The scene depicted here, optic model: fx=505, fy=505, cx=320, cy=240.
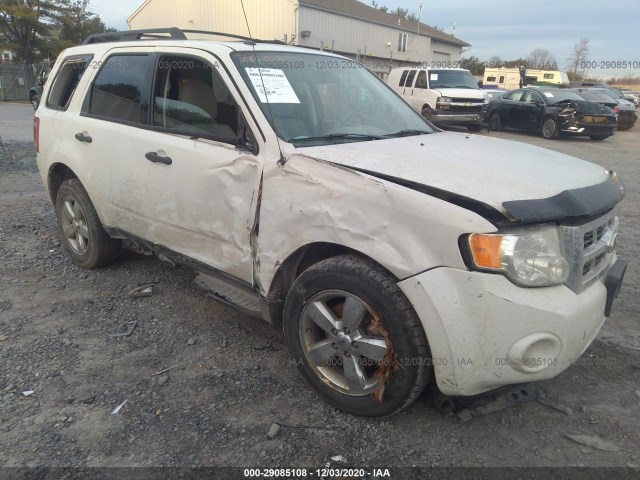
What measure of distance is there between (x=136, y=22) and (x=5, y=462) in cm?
4143

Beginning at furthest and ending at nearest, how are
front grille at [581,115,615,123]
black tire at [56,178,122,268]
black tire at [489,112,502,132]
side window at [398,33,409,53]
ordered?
side window at [398,33,409,53]
black tire at [489,112,502,132]
front grille at [581,115,615,123]
black tire at [56,178,122,268]

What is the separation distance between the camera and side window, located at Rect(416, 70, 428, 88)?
17469mm

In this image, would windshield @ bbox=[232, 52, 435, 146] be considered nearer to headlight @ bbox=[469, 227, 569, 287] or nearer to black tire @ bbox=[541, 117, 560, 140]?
headlight @ bbox=[469, 227, 569, 287]

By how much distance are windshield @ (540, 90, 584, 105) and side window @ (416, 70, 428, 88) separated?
399 cm

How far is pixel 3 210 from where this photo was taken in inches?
253

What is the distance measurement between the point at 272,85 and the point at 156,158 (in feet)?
3.08

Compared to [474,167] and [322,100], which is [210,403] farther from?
[322,100]

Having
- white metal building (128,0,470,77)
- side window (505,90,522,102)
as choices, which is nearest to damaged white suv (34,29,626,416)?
side window (505,90,522,102)

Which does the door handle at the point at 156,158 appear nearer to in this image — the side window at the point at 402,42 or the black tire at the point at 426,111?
the black tire at the point at 426,111

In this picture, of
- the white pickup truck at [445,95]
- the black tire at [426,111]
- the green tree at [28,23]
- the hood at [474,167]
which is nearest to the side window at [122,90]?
the hood at [474,167]

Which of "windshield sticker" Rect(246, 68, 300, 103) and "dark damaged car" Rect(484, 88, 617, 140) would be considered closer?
"windshield sticker" Rect(246, 68, 300, 103)

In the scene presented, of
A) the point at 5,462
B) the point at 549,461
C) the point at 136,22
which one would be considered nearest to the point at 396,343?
the point at 549,461

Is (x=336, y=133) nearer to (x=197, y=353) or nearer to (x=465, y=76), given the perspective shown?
(x=197, y=353)

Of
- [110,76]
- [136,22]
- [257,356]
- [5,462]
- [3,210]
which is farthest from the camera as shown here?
[136,22]
